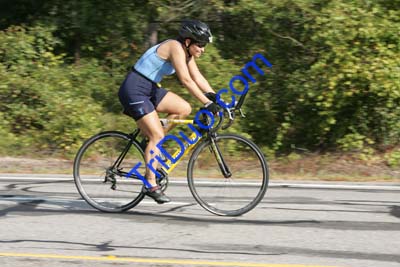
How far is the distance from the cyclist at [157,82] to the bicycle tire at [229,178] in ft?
1.30

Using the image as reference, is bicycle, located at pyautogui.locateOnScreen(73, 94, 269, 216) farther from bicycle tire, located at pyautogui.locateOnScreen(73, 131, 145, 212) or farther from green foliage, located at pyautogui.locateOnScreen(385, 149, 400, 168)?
green foliage, located at pyautogui.locateOnScreen(385, 149, 400, 168)

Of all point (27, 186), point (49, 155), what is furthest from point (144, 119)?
point (49, 155)

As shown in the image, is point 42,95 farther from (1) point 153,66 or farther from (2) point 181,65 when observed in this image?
(2) point 181,65

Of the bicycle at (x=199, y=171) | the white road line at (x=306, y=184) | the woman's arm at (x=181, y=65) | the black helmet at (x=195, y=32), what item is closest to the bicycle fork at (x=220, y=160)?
the bicycle at (x=199, y=171)

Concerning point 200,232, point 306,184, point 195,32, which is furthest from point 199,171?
point 306,184

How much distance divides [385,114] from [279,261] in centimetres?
684

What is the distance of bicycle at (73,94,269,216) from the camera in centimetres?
666

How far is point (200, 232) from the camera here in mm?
6098

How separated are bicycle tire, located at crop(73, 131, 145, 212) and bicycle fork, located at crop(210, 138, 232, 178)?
29.8 inches

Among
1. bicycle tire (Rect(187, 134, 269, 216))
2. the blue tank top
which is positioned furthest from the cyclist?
bicycle tire (Rect(187, 134, 269, 216))

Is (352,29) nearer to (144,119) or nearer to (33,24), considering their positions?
(144,119)

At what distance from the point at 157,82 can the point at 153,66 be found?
0.19 m

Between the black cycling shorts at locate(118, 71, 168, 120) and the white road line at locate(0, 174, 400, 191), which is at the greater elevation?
the black cycling shorts at locate(118, 71, 168, 120)

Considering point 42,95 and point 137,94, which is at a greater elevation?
point 137,94
